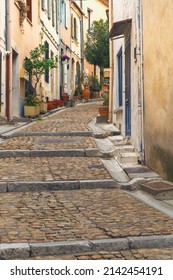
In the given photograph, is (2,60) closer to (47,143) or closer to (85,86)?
(47,143)

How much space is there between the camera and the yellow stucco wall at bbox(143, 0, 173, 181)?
7695 mm

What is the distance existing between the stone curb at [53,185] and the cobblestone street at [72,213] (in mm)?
66

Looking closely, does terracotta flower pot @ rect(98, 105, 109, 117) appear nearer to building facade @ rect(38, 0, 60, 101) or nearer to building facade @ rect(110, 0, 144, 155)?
building facade @ rect(110, 0, 144, 155)

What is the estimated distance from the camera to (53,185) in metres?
7.88

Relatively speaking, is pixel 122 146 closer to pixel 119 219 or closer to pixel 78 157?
pixel 78 157

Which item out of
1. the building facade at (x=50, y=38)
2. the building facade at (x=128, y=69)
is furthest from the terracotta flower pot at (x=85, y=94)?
the building facade at (x=128, y=69)

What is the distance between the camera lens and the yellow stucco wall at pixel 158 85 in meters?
7.70

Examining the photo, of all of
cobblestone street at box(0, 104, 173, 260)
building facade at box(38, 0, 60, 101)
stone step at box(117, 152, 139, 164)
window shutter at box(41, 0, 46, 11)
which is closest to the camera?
cobblestone street at box(0, 104, 173, 260)

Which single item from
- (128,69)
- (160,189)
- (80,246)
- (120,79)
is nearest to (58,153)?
(128,69)

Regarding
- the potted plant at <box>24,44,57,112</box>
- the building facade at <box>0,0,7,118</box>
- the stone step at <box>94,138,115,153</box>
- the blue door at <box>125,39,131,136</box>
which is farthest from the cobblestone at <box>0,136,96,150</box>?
the potted plant at <box>24,44,57,112</box>

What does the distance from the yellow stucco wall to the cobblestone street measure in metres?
0.88

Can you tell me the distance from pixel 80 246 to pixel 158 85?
4.14m

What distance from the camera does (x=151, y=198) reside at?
7.32m
